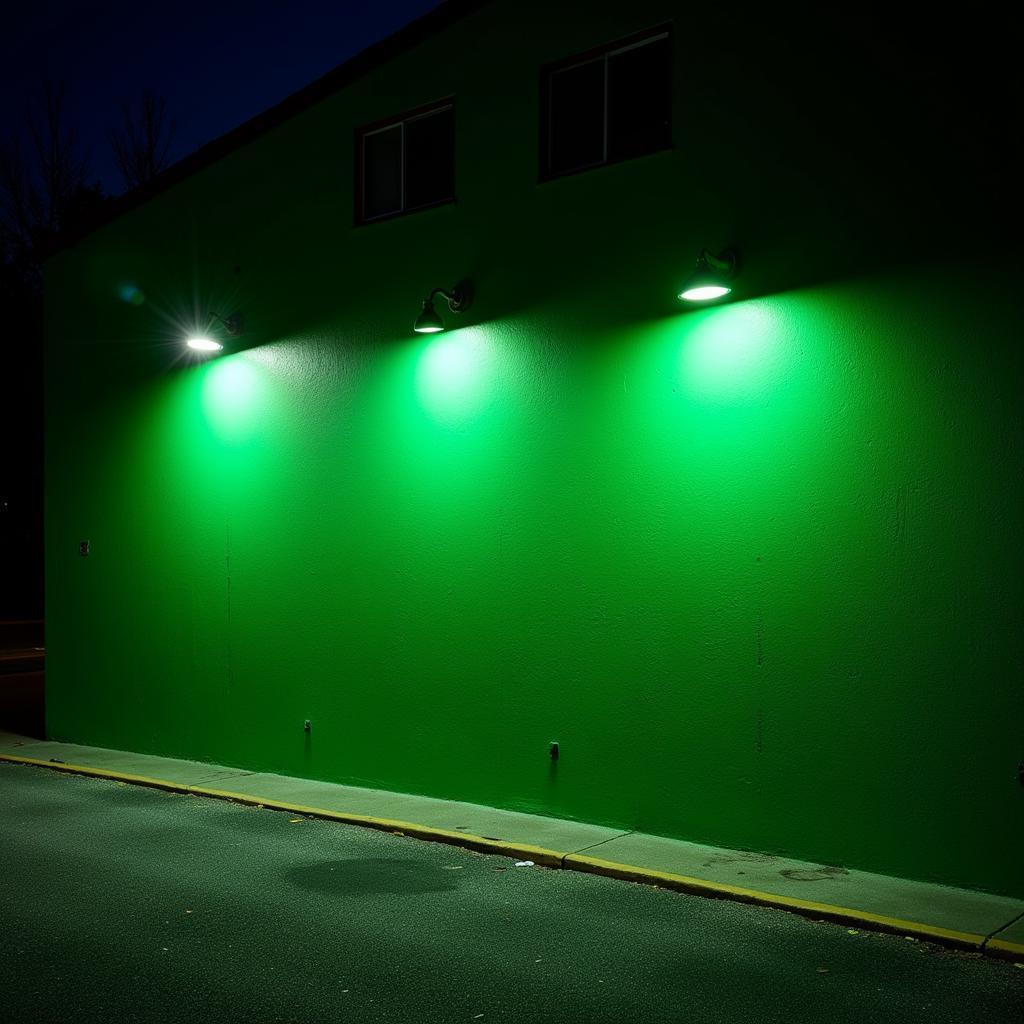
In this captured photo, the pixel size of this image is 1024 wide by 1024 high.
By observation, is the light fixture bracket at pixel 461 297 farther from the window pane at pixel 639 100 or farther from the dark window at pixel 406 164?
the window pane at pixel 639 100

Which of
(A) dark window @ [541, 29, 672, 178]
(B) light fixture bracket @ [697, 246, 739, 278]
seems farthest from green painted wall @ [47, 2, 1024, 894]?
(A) dark window @ [541, 29, 672, 178]

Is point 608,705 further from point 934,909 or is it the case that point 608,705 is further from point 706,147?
point 706,147

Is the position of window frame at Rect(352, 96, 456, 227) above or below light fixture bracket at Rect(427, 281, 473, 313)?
above

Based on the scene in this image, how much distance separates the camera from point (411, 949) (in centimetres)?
616

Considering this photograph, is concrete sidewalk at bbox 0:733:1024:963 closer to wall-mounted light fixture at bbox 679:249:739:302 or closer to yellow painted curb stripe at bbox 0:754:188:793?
yellow painted curb stripe at bbox 0:754:188:793

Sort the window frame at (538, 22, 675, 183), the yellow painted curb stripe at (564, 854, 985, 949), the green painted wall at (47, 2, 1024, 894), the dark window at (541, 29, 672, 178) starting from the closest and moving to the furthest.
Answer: the yellow painted curb stripe at (564, 854, 985, 949) → the green painted wall at (47, 2, 1024, 894) → the window frame at (538, 22, 675, 183) → the dark window at (541, 29, 672, 178)

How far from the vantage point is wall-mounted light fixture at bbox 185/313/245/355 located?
1209 centimetres

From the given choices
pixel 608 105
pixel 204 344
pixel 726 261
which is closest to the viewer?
pixel 726 261

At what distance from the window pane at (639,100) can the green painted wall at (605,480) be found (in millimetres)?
224

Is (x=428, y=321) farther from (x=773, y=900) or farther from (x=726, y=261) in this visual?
(x=773, y=900)

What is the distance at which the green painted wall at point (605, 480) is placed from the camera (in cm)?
725

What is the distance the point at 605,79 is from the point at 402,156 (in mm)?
2527

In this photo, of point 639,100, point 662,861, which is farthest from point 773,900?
point 639,100

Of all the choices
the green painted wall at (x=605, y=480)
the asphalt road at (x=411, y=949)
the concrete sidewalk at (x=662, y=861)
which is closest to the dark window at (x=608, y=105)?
the green painted wall at (x=605, y=480)
